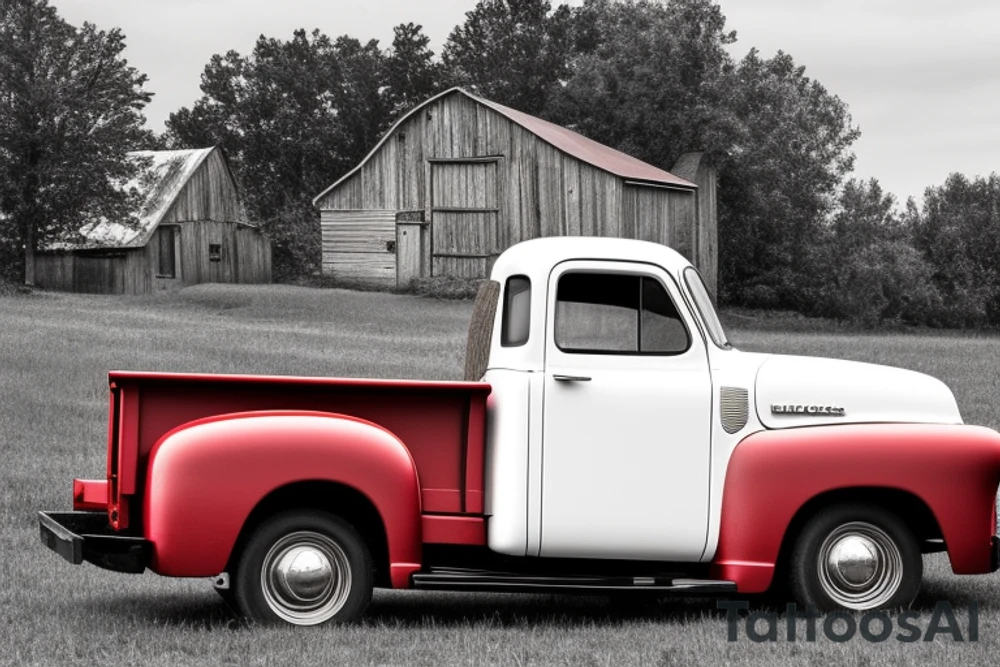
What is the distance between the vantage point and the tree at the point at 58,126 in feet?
176

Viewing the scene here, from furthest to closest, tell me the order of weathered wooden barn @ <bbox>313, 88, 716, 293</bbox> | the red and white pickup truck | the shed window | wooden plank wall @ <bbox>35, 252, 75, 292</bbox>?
the shed window < wooden plank wall @ <bbox>35, 252, 75, 292</bbox> < weathered wooden barn @ <bbox>313, 88, 716, 293</bbox> < the red and white pickup truck

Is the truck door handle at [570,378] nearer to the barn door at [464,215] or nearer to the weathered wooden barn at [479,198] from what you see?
the weathered wooden barn at [479,198]

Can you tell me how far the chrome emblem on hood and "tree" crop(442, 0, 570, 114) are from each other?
72074mm

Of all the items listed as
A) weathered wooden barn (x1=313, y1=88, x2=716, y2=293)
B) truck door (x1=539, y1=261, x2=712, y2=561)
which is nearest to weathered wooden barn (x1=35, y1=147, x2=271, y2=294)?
weathered wooden barn (x1=313, y1=88, x2=716, y2=293)

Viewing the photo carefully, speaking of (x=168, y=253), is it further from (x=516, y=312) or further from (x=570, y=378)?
(x=570, y=378)

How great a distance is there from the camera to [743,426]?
8.50 meters

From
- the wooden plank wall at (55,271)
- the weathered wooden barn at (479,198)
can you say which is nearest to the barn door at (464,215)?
the weathered wooden barn at (479,198)

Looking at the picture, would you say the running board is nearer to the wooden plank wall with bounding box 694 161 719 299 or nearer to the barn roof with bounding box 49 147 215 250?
the wooden plank wall with bounding box 694 161 719 299

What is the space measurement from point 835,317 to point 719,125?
900 centimetres

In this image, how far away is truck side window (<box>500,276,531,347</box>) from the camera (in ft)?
28.0

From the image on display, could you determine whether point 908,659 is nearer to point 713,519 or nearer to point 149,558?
point 713,519

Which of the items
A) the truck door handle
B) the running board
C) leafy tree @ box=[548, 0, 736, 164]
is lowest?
the running board

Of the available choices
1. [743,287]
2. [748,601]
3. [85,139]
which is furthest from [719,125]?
[748,601]

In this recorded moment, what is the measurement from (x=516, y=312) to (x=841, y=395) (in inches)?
75.2
